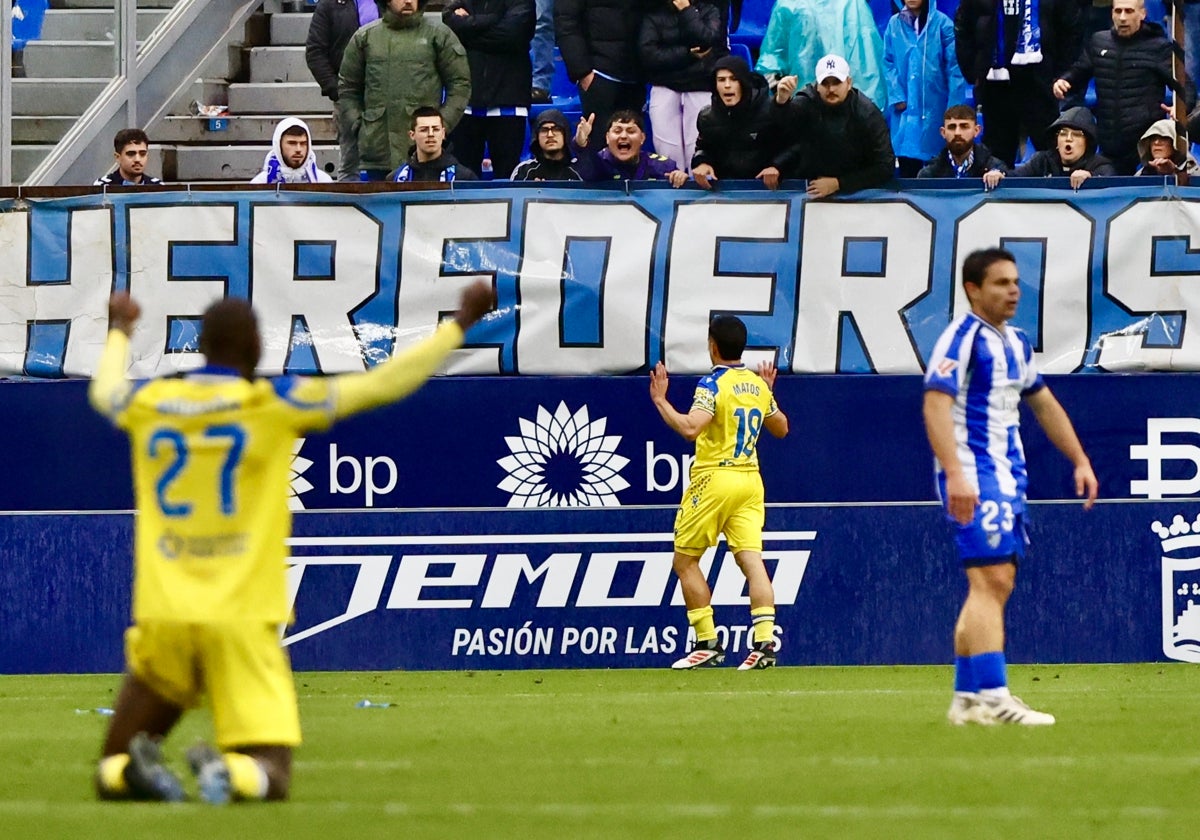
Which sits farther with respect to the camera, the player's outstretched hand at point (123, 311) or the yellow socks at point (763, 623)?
the yellow socks at point (763, 623)

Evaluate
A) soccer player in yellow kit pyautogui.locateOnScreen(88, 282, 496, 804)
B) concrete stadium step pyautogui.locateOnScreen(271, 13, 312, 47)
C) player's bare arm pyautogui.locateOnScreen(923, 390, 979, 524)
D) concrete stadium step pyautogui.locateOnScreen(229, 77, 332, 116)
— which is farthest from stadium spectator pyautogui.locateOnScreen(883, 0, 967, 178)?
soccer player in yellow kit pyautogui.locateOnScreen(88, 282, 496, 804)

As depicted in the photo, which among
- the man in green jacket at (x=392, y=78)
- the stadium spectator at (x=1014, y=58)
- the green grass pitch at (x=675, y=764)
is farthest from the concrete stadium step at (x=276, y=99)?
the green grass pitch at (x=675, y=764)

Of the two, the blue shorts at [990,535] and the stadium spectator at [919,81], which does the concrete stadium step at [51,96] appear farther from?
the blue shorts at [990,535]

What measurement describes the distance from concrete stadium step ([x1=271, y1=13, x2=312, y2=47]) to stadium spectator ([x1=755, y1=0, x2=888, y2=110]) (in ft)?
15.6

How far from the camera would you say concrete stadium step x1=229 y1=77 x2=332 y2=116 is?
17359mm

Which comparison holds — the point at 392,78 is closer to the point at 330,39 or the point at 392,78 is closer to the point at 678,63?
the point at 330,39

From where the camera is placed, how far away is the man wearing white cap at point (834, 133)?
1340cm

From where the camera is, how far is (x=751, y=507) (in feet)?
41.3

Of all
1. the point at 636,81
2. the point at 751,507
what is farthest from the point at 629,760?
the point at 636,81

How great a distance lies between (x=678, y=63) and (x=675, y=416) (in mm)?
3471

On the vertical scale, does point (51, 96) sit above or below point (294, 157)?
above

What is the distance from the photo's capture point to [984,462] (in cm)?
831

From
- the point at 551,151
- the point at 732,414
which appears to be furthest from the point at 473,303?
the point at 551,151

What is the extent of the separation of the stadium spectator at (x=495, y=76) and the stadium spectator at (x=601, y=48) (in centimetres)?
45
